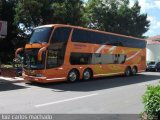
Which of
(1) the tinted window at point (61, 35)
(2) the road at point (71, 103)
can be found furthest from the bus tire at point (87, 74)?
(2) the road at point (71, 103)

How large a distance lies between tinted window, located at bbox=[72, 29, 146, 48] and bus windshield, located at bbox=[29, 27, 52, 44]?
7.26ft

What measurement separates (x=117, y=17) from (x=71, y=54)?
25.7 meters

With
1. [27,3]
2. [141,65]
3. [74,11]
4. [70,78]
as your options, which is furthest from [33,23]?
[70,78]

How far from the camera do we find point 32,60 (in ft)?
59.5

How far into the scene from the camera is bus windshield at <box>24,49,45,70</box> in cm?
1769

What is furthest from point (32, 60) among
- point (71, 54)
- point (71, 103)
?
point (71, 103)

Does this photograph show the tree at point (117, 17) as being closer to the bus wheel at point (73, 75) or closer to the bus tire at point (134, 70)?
the bus tire at point (134, 70)

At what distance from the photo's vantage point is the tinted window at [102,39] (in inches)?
791

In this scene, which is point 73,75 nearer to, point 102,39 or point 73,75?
point 73,75

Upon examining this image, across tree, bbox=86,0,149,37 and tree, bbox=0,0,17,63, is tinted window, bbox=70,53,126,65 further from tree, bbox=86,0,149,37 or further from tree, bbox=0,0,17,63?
tree, bbox=86,0,149,37

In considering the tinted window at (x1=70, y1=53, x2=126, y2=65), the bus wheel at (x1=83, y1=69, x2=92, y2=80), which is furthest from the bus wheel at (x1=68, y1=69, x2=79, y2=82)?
the bus wheel at (x1=83, y1=69, x2=92, y2=80)

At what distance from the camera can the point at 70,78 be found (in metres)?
19.8

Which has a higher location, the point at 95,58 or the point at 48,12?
the point at 48,12

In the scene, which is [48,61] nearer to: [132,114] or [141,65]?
[132,114]
